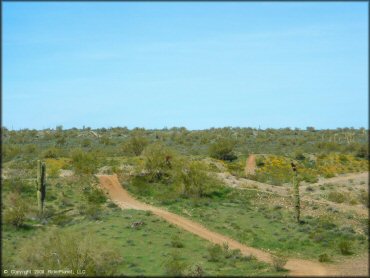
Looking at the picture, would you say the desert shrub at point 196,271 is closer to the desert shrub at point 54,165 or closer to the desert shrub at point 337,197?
the desert shrub at point 337,197

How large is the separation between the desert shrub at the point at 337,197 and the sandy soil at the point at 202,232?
13932 millimetres

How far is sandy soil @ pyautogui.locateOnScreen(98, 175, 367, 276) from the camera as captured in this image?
2258cm

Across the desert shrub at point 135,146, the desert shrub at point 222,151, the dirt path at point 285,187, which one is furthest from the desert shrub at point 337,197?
the desert shrub at point 135,146

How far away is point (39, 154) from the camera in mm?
56062

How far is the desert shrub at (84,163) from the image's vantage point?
42.9 metres

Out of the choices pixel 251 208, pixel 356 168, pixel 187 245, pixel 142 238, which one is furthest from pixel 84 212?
pixel 356 168

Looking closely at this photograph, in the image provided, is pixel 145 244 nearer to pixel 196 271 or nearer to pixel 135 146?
pixel 196 271

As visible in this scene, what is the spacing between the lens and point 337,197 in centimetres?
4181

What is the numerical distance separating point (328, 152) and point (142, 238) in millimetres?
38908

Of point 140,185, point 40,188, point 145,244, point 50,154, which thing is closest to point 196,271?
point 145,244

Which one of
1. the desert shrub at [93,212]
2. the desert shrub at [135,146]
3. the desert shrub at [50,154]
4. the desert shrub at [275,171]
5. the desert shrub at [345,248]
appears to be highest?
the desert shrub at [135,146]

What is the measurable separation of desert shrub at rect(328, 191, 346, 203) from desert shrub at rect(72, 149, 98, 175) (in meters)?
20.2

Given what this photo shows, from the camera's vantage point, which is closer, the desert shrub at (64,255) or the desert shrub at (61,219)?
the desert shrub at (64,255)

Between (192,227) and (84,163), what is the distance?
14429 mm
